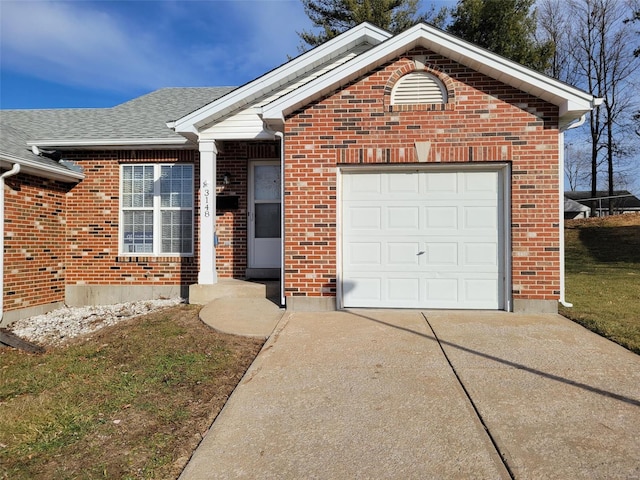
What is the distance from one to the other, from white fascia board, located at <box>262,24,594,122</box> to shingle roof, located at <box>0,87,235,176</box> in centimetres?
328

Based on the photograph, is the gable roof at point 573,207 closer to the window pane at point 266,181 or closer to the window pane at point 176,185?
the window pane at point 266,181

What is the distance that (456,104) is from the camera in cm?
660

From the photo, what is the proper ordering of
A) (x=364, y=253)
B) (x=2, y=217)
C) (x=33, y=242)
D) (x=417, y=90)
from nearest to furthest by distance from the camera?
(x=417, y=90) → (x=364, y=253) → (x=2, y=217) → (x=33, y=242)

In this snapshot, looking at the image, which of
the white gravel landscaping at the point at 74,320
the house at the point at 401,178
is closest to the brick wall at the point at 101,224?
the white gravel landscaping at the point at 74,320

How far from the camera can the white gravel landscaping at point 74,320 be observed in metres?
6.76

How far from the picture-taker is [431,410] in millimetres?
3314

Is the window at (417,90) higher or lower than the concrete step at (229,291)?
higher

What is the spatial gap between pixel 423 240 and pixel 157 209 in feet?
18.7

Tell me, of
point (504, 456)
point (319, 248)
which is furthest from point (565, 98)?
point (504, 456)

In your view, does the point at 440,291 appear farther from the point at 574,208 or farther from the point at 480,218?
the point at 574,208

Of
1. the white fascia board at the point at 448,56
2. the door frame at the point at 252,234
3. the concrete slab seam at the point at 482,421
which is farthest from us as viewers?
the door frame at the point at 252,234

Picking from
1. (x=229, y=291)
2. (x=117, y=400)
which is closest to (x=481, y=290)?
(x=229, y=291)

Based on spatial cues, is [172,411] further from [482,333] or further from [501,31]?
[501,31]

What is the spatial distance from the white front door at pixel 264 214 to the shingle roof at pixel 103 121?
1.89 meters
